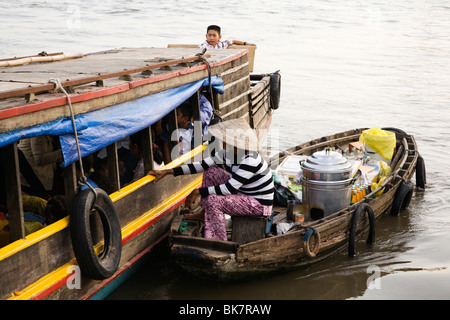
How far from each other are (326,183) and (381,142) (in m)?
2.28

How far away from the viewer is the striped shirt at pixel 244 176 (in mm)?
4824

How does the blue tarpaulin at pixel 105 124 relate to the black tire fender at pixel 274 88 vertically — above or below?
above

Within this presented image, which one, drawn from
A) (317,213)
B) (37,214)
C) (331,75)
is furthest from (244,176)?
(331,75)

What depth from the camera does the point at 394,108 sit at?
14.2 meters

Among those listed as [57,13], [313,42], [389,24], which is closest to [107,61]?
[313,42]

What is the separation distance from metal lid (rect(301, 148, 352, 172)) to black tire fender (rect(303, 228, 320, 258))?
78 centimetres

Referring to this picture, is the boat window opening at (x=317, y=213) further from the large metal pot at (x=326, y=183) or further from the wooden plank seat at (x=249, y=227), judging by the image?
the wooden plank seat at (x=249, y=227)

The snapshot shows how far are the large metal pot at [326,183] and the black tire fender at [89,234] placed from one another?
2.22 metres

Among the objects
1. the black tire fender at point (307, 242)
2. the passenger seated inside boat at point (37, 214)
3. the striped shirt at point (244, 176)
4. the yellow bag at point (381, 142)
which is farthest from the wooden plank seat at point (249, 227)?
the yellow bag at point (381, 142)

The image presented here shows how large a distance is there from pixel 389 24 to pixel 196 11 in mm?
9959

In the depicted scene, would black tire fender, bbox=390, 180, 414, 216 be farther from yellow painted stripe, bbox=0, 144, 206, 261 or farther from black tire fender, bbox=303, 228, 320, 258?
yellow painted stripe, bbox=0, 144, 206, 261

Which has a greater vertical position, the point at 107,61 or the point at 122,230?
the point at 107,61

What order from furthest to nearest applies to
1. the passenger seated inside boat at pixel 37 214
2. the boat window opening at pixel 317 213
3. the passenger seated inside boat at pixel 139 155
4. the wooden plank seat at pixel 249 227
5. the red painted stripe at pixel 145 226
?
1. the boat window opening at pixel 317 213
2. the passenger seated inside boat at pixel 139 155
3. the wooden plank seat at pixel 249 227
4. the red painted stripe at pixel 145 226
5. the passenger seated inside boat at pixel 37 214

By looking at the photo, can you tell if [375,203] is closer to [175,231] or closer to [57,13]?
[175,231]
